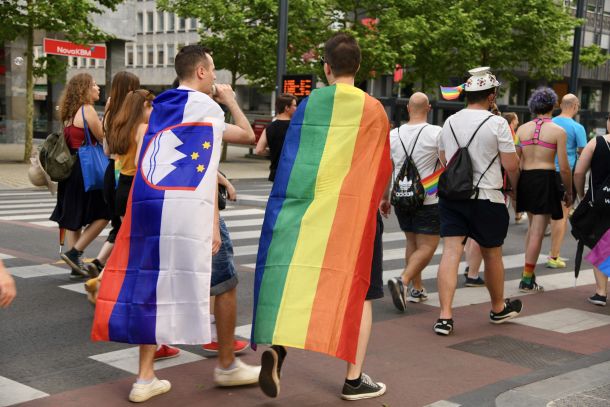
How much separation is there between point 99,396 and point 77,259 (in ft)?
11.7

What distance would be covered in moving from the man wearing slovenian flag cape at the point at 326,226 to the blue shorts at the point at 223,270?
296mm

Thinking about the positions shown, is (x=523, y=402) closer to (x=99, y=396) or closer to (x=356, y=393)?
(x=356, y=393)

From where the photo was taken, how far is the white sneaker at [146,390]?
4516 mm

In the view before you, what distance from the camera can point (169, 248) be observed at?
427 centimetres

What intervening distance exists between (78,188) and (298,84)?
A: 37.4 ft

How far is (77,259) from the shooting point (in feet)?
26.3

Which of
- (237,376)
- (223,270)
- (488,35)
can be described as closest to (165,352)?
(237,376)

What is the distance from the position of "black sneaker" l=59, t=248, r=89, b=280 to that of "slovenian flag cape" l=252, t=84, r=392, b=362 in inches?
154

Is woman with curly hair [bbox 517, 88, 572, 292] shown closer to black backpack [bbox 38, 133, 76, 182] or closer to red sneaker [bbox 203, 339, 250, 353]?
red sneaker [bbox 203, 339, 250, 353]

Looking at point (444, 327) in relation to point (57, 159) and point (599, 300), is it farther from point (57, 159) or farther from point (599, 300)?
point (57, 159)

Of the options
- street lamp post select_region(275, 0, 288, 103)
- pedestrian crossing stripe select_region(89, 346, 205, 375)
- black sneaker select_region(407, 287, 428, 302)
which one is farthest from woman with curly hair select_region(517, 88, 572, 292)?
street lamp post select_region(275, 0, 288, 103)

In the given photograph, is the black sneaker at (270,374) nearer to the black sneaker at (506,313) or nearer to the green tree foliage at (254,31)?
the black sneaker at (506,313)

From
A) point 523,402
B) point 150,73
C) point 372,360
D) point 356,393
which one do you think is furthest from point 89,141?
point 150,73

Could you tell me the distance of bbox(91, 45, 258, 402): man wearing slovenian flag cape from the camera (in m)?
4.25
